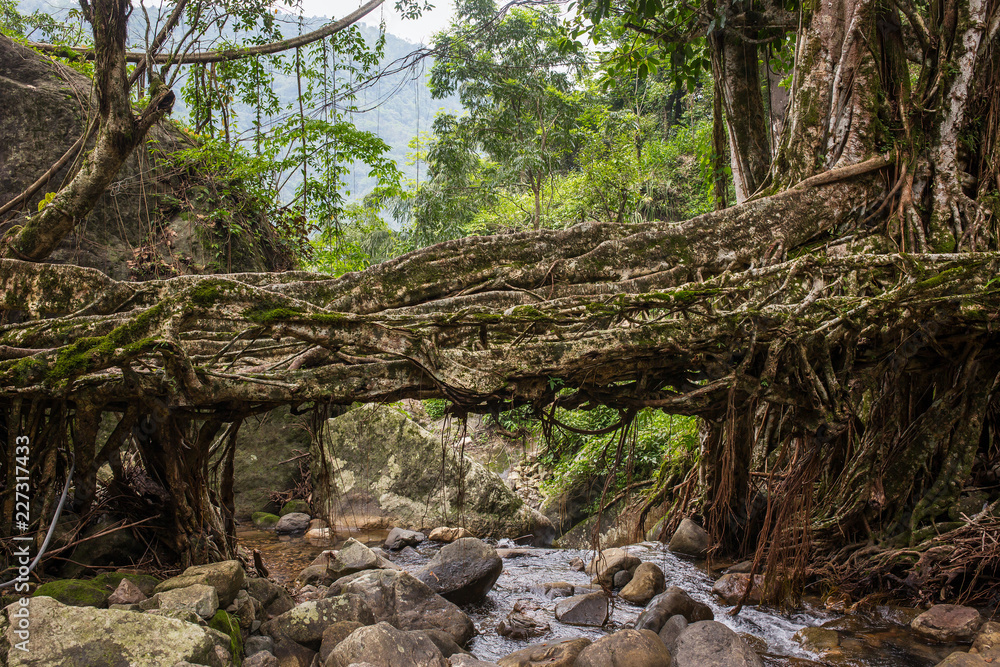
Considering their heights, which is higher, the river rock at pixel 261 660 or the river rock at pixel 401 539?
the river rock at pixel 261 660

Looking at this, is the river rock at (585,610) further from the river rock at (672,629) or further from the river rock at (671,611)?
the river rock at (672,629)

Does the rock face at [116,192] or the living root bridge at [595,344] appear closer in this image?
the living root bridge at [595,344]

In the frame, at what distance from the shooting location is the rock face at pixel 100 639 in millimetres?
3236

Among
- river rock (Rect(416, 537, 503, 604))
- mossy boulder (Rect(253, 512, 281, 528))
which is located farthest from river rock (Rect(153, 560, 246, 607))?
mossy boulder (Rect(253, 512, 281, 528))

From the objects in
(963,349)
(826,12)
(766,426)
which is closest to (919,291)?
(963,349)

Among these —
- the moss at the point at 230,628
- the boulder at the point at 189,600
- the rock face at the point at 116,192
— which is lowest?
the moss at the point at 230,628

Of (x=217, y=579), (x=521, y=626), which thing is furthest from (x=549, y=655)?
(x=217, y=579)

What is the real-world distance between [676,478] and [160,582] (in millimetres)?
5845

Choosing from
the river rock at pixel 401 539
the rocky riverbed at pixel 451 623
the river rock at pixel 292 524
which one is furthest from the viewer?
the river rock at pixel 292 524

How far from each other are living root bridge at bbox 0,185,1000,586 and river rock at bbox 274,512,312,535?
3.65 m

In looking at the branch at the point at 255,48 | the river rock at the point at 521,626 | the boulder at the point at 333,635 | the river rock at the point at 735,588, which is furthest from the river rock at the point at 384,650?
the branch at the point at 255,48

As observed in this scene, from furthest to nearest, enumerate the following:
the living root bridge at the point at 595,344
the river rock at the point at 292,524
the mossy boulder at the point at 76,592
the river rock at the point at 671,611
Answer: the river rock at the point at 292,524, the river rock at the point at 671,611, the mossy boulder at the point at 76,592, the living root bridge at the point at 595,344

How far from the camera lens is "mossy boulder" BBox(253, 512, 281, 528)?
915 cm

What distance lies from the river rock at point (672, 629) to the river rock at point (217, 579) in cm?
313
